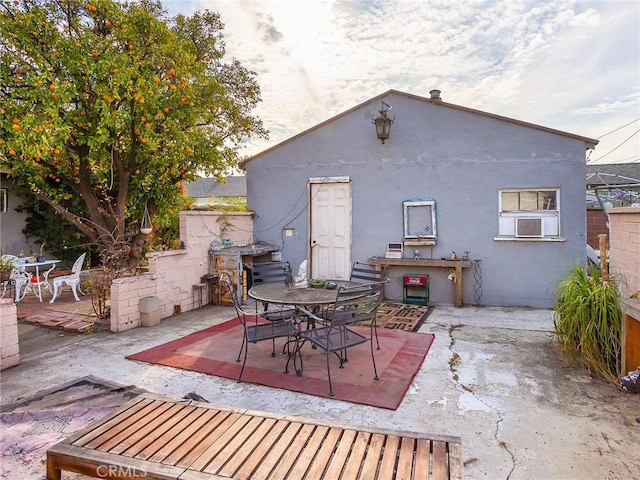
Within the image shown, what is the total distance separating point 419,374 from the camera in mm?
3797

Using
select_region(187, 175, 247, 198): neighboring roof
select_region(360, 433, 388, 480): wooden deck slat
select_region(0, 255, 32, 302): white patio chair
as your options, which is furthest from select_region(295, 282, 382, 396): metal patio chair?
select_region(187, 175, 247, 198): neighboring roof

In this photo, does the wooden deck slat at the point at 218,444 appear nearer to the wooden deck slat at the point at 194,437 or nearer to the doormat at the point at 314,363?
the wooden deck slat at the point at 194,437

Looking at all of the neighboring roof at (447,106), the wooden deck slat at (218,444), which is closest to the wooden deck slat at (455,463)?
the wooden deck slat at (218,444)

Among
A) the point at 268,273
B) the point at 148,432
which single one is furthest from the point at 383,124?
the point at 148,432

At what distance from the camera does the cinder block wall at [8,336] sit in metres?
4.00

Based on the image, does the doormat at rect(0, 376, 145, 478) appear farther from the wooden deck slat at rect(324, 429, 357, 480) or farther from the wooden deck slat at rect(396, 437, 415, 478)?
the wooden deck slat at rect(396, 437, 415, 478)

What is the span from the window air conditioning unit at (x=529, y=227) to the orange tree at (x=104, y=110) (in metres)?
5.69

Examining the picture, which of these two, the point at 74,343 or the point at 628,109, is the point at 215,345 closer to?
the point at 74,343

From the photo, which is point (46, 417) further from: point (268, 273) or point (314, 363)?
point (268, 273)

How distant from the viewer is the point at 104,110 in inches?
217

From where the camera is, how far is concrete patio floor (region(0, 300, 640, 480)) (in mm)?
2416

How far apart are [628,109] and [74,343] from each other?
36.7 ft

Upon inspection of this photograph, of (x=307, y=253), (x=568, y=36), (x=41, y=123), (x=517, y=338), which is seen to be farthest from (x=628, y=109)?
(x=41, y=123)

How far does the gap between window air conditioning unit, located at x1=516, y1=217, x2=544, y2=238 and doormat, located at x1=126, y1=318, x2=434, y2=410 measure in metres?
3.03
